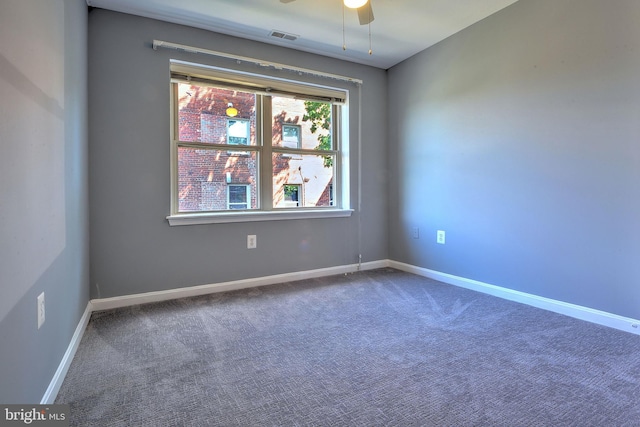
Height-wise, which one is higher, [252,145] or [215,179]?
[252,145]

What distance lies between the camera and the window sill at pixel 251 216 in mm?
2881

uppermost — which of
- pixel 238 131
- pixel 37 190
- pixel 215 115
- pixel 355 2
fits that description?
pixel 355 2

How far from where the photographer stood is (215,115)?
310 centimetres

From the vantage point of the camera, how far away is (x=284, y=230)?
3.40 metres

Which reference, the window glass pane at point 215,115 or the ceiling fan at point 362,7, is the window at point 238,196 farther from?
the ceiling fan at point 362,7

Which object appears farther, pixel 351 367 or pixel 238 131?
pixel 238 131

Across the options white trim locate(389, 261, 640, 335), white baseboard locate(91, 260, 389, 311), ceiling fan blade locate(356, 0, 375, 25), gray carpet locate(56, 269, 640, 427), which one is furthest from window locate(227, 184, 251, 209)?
white trim locate(389, 261, 640, 335)

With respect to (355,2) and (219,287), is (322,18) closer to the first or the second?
(355,2)

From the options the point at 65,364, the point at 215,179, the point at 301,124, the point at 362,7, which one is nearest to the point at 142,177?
the point at 215,179

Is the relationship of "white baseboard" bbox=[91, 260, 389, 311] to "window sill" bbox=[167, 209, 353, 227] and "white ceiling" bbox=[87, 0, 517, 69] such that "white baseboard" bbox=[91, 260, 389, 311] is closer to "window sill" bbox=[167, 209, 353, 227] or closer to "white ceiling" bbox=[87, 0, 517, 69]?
"window sill" bbox=[167, 209, 353, 227]

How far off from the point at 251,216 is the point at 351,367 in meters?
1.86

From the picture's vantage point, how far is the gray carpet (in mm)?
1359

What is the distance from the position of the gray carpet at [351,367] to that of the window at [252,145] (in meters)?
1.10

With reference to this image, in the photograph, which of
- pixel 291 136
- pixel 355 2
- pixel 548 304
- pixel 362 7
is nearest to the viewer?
pixel 355 2
